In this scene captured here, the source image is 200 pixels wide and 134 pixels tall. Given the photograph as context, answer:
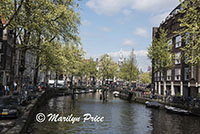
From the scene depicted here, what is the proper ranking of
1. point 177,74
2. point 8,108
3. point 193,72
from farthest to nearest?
point 177,74 < point 193,72 < point 8,108

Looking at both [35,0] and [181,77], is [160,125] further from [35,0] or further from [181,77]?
[181,77]

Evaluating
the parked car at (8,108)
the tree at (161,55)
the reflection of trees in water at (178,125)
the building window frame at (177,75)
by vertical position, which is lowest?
the reflection of trees in water at (178,125)

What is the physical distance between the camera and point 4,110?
1808 centimetres

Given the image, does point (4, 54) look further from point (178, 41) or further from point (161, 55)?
point (178, 41)

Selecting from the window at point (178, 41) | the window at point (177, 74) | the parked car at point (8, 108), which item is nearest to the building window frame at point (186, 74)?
the window at point (177, 74)

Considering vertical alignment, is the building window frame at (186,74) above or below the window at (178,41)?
below

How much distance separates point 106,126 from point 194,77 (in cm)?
2642

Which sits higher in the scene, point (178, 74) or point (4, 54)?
point (4, 54)

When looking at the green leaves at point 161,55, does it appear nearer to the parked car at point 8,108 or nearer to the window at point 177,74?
the window at point 177,74

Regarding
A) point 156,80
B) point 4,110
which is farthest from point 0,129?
point 156,80

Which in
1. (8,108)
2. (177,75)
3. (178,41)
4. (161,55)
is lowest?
(8,108)
